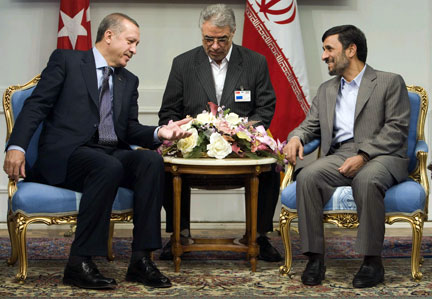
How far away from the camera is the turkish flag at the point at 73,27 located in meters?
5.41

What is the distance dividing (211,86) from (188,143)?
81 centimetres

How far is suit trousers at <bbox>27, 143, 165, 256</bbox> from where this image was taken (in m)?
3.57

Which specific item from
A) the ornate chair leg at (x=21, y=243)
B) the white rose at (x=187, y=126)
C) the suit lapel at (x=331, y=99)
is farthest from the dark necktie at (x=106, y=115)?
the suit lapel at (x=331, y=99)

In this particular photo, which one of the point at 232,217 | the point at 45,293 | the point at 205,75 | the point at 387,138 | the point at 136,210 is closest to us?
the point at 45,293

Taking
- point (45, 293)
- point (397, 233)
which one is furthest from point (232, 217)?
point (45, 293)

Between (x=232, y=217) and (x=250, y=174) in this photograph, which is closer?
(x=250, y=174)

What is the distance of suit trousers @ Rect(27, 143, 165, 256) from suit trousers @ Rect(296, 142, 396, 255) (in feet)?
2.63

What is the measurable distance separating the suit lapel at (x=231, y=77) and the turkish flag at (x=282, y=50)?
Result: 92 cm

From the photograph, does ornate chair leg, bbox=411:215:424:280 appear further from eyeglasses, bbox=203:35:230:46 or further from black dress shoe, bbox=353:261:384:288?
eyeglasses, bbox=203:35:230:46

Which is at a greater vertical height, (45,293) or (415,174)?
(415,174)

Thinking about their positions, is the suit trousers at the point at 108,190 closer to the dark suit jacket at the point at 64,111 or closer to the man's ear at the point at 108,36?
the dark suit jacket at the point at 64,111

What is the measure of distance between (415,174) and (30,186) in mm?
2292

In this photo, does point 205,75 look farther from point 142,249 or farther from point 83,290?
point 83,290

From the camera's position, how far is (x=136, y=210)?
3730 mm
